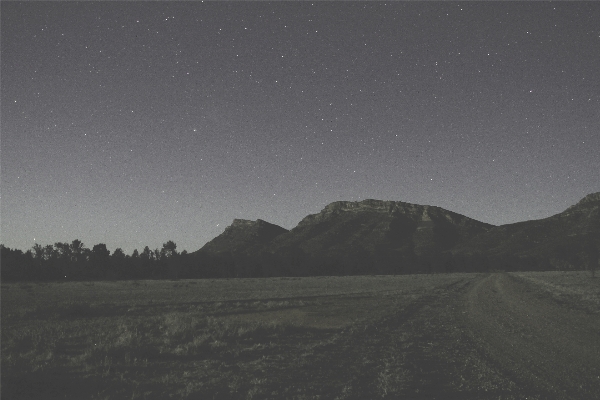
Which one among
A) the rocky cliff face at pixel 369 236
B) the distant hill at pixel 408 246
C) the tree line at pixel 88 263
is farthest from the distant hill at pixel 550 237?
the tree line at pixel 88 263

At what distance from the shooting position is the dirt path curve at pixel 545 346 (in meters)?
8.59

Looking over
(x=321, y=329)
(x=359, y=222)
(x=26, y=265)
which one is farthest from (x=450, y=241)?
(x=321, y=329)

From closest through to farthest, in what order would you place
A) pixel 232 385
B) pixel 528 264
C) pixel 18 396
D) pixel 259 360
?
1. pixel 18 396
2. pixel 232 385
3. pixel 259 360
4. pixel 528 264

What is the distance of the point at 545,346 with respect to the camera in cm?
1228

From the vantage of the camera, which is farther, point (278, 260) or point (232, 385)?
point (278, 260)

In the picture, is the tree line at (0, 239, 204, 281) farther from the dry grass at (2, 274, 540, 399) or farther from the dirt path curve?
the dirt path curve

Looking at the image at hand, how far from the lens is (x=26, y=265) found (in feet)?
271

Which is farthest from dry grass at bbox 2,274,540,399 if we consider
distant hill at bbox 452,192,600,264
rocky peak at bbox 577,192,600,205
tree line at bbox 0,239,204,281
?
rocky peak at bbox 577,192,600,205

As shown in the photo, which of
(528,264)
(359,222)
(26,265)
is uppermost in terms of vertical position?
(359,222)

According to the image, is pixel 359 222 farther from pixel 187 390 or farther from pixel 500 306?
pixel 187 390

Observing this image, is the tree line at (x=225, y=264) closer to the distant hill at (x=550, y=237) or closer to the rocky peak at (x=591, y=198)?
the distant hill at (x=550, y=237)

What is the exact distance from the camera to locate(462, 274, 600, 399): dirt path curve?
859 centimetres

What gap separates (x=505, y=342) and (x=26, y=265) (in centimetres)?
9607

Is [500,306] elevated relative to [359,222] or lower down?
lower down
